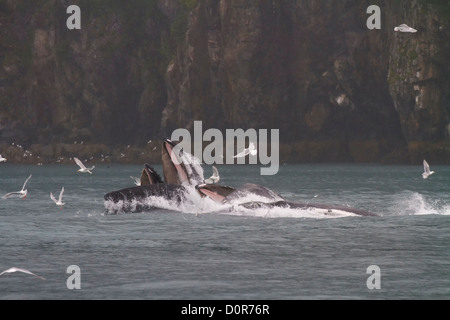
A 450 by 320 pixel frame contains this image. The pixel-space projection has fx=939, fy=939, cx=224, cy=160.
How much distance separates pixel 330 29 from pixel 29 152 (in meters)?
53.6

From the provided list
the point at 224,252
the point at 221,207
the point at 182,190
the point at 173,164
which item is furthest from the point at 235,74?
the point at 224,252

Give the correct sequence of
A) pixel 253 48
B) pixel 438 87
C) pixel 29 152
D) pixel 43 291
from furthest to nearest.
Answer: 1. pixel 29 152
2. pixel 253 48
3. pixel 438 87
4. pixel 43 291

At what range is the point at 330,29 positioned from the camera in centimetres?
14475

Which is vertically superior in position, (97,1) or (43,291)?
(97,1)

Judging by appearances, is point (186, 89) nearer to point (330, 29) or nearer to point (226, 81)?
point (226, 81)

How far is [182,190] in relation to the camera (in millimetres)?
43281

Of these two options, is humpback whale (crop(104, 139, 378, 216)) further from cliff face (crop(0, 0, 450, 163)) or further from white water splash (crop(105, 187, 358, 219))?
cliff face (crop(0, 0, 450, 163))

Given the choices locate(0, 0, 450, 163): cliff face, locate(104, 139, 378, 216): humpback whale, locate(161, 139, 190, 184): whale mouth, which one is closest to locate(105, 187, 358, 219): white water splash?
locate(104, 139, 378, 216): humpback whale

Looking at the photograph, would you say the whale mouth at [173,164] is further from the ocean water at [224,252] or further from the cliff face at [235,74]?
the cliff face at [235,74]

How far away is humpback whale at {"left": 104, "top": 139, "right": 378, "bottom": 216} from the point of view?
4234cm

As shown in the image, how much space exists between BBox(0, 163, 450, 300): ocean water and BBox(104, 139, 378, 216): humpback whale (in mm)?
516

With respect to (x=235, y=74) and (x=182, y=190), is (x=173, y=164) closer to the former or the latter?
(x=182, y=190)

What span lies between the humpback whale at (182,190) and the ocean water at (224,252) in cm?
52
